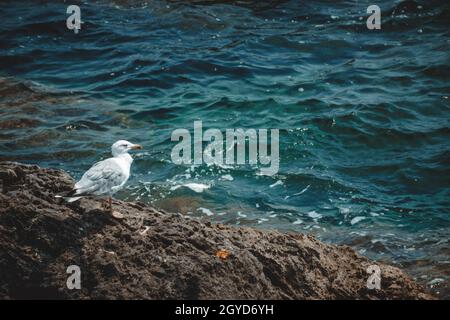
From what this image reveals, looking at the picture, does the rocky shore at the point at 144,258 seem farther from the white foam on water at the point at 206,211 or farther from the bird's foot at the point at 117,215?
the white foam on water at the point at 206,211

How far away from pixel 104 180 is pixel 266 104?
6.71m

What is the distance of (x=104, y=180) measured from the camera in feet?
19.7

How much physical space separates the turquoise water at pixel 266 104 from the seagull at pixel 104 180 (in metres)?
2.65

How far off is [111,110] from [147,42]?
3.27 metres

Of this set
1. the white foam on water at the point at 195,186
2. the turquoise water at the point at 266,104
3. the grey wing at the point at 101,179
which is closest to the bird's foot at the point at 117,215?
the grey wing at the point at 101,179

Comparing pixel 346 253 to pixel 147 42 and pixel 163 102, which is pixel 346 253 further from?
pixel 147 42

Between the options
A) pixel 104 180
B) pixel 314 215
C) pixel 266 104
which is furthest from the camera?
pixel 266 104

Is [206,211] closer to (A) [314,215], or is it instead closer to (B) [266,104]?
(A) [314,215]

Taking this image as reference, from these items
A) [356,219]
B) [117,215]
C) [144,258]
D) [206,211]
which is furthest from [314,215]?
[144,258]

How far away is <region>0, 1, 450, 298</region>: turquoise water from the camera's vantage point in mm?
9016

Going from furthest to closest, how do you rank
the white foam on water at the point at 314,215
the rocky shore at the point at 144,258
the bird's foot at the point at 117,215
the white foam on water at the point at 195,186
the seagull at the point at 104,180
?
the white foam on water at the point at 195,186 → the white foam on water at the point at 314,215 → the bird's foot at the point at 117,215 → the seagull at the point at 104,180 → the rocky shore at the point at 144,258

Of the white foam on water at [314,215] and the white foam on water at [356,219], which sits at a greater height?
the white foam on water at [314,215]

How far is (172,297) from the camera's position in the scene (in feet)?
17.4

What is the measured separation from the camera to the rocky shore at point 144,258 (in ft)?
17.6
